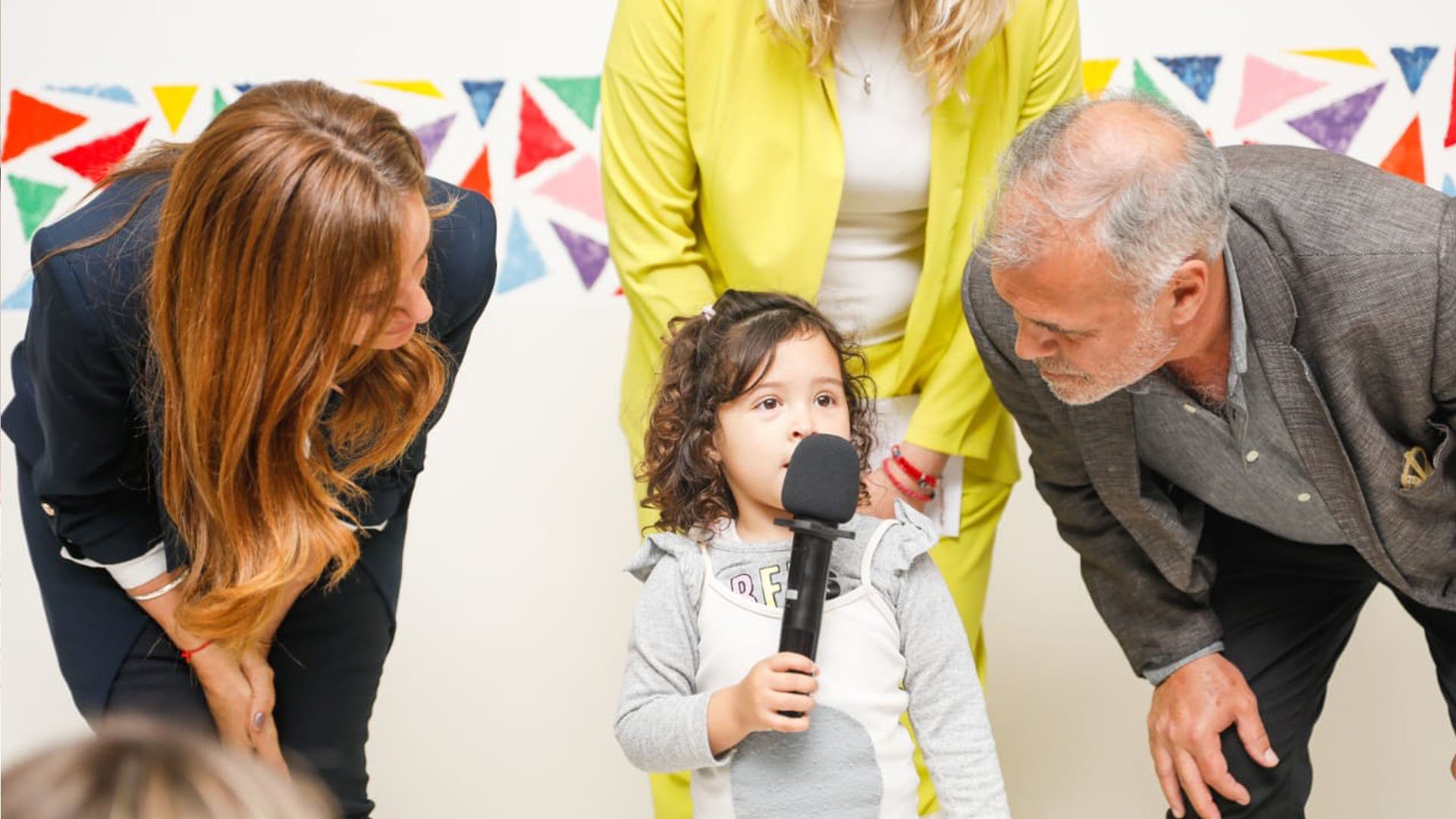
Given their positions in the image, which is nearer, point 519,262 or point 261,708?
point 261,708

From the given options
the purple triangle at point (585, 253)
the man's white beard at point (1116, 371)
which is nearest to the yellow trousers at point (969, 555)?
the man's white beard at point (1116, 371)

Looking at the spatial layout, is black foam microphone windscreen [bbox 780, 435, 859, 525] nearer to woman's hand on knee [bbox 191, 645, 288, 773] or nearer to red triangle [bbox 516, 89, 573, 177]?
woman's hand on knee [bbox 191, 645, 288, 773]

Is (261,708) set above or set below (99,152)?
below

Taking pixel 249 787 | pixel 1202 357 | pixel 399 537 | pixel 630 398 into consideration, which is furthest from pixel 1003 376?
pixel 249 787

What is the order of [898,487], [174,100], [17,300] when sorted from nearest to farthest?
1. [898,487]
2. [174,100]
3. [17,300]

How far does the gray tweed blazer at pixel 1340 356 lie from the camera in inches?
68.1

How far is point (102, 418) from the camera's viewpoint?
1601 millimetres

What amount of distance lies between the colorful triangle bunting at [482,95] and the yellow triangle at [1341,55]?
59.4 inches

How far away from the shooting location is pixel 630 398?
215cm

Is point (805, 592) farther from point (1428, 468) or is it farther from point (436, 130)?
point (436, 130)

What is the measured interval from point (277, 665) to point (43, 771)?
1124mm

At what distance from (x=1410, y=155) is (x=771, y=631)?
1.85 meters

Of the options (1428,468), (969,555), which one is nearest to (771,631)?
(969,555)

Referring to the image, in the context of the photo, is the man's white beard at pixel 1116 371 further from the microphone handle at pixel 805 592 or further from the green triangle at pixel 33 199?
the green triangle at pixel 33 199
